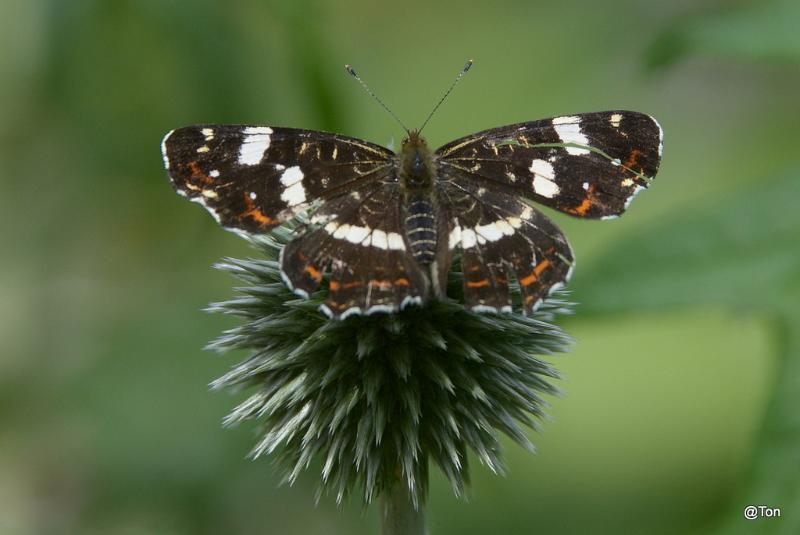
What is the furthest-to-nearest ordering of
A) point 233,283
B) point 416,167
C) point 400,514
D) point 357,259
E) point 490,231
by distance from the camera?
point 233,283
point 416,167
point 490,231
point 357,259
point 400,514

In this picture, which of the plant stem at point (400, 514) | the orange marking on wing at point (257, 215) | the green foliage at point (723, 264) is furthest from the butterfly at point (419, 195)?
the plant stem at point (400, 514)

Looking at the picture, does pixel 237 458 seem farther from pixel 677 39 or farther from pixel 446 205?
pixel 677 39

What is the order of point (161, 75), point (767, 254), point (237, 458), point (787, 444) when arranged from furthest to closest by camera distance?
point (161, 75) → point (237, 458) → point (767, 254) → point (787, 444)

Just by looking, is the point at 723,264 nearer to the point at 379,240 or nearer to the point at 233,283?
the point at 379,240

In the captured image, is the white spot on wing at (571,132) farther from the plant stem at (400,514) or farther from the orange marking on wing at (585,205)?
the plant stem at (400,514)

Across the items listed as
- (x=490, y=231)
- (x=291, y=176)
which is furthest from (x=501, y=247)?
(x=291, y=176)

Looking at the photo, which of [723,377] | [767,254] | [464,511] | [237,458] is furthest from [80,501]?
[723,377]
